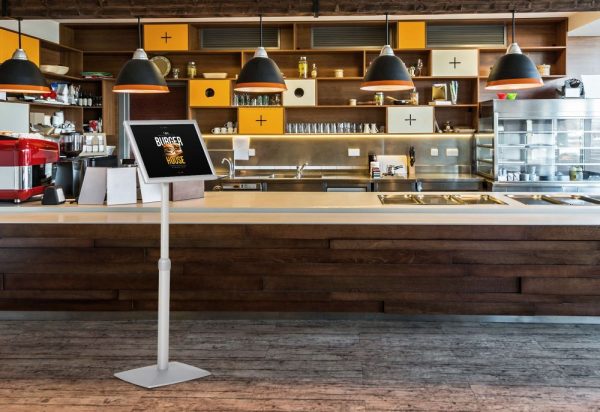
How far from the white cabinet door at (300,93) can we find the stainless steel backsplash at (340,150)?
520 millimetres

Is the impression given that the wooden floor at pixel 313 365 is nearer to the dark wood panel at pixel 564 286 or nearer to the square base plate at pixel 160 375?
the square base plate at pixel 160 375

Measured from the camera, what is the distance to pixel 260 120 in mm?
8789

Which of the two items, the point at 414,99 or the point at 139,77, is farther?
the point at 414,99

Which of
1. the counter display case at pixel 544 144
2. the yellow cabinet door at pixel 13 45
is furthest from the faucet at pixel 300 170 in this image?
the yellow cabinet door at pixel 13 45

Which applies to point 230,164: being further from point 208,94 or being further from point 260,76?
point 260,76

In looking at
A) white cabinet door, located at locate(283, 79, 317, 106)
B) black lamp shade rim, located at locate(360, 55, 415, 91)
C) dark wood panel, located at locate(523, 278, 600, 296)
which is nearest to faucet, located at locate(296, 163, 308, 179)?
white cabinet door, located at locate(283, 79, 317, 106)

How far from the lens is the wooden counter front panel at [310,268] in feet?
15.1

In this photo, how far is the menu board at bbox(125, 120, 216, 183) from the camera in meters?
3.47

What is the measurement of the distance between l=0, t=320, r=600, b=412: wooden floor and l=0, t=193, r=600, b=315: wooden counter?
0.53 ft

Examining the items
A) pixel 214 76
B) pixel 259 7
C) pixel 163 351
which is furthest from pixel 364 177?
pixel 163 351

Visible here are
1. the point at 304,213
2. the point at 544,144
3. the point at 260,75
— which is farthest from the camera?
the point at 544,144

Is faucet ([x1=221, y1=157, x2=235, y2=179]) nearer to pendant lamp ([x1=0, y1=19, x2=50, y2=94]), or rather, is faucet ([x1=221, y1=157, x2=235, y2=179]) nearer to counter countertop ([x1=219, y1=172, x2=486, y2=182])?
counter countertop ([x1=219, y1=172, x2=486, y2=182])

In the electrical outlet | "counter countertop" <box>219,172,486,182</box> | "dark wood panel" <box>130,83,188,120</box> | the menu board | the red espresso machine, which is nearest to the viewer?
the menu board

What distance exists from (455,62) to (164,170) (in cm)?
586
